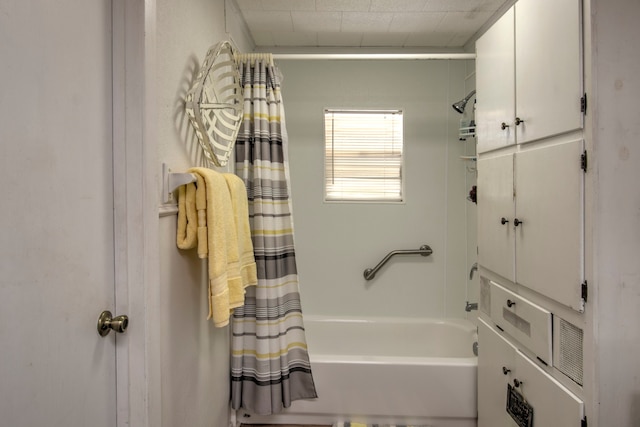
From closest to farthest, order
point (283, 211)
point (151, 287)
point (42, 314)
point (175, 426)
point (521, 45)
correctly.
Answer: point (42, 314)
point (151, 287)
point (175, 426)
point (521, 45)
point (283, 211)

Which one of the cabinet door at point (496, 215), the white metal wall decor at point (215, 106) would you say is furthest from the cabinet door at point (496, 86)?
the white metal wall decor at point (215, 106)

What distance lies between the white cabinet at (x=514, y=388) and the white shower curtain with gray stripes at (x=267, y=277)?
0.92 metres

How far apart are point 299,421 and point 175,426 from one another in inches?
40.7

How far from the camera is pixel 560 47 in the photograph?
127 cm

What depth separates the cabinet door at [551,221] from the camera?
47.4 inches

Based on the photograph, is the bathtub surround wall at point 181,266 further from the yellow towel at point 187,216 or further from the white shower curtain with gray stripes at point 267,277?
the white shower curtain with gray stripes at point 267,277

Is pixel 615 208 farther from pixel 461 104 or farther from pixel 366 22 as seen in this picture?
pixel 366 22

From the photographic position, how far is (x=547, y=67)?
4.44ft

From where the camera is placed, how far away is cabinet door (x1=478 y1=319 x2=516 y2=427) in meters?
1.70

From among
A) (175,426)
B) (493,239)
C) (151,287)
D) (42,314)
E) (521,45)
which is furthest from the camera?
(493,239)

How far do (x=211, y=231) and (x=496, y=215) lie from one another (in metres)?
1.29

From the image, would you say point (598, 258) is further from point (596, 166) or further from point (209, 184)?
point (209, 184)

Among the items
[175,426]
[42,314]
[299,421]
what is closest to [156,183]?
[42,314]

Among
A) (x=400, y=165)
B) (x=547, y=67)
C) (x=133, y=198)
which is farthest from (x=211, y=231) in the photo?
(x=400, y=165)
